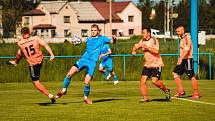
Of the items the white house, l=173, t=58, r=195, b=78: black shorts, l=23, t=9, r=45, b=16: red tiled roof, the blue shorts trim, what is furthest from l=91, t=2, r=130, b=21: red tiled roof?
the blue shorts trim

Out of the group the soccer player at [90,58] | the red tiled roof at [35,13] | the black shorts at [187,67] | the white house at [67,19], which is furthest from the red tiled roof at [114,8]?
the soccer player at [90,58]

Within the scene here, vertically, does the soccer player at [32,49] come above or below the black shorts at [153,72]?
above

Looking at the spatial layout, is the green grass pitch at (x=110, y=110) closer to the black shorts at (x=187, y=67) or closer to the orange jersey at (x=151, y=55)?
the black shorts at (x=187, y=67)

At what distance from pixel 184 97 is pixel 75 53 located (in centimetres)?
1556

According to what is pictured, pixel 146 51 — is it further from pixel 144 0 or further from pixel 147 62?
pixel 144 0

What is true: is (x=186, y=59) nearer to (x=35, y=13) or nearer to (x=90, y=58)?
(x=90, y=58)

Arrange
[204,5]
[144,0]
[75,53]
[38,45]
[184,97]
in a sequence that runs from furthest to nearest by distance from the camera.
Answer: [144,0] → [204,5] → [75,53] → [184,97] → [38,45]

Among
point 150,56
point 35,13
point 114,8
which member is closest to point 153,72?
point 150,56

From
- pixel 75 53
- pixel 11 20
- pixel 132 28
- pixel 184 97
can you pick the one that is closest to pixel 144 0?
pixel 132 28

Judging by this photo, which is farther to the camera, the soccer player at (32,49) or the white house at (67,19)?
the white house at (67,19)

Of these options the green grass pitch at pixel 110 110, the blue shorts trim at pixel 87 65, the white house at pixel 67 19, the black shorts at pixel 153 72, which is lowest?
the green grass pitch at pixel 110 110

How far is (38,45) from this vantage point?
1430cm

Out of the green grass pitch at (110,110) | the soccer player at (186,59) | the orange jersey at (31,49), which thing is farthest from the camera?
the soccer player at (186,59)

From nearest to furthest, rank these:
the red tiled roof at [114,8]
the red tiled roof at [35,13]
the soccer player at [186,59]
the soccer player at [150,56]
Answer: the soccer player at [150,56], the soccer player at [186,59], the red tiled roof at [35,13], the red tiled roof at [114,8]
